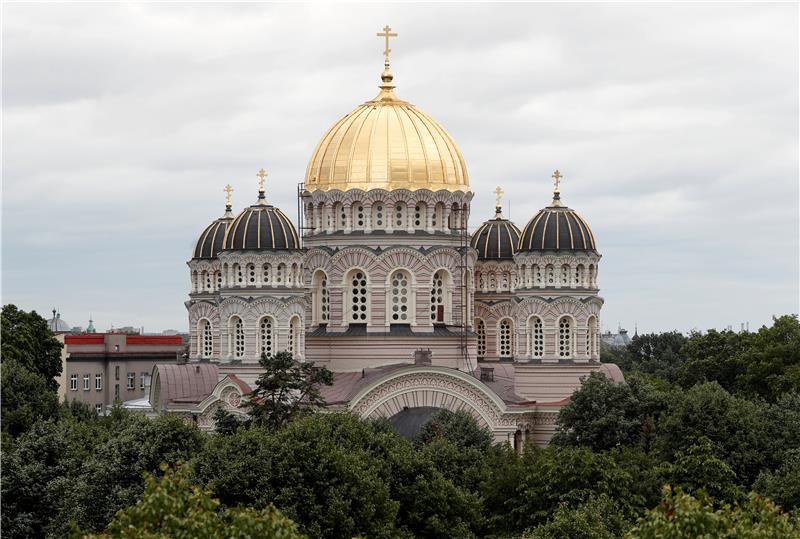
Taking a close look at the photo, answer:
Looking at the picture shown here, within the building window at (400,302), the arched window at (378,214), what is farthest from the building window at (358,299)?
the arched window at (378,214)

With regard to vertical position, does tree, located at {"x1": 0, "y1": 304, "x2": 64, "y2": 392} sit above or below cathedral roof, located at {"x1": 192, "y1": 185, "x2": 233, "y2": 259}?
below

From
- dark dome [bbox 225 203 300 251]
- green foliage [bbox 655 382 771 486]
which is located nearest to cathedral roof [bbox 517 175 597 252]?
dark dome [bbox 225 203 300 251]

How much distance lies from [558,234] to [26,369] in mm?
21621

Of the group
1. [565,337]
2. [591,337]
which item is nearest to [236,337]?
[565,337]

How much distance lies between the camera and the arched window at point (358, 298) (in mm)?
66812

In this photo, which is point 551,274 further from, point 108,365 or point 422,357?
point 108,365

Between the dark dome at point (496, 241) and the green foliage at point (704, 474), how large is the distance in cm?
2456

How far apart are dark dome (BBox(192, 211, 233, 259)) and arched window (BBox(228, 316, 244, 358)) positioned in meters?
11.1

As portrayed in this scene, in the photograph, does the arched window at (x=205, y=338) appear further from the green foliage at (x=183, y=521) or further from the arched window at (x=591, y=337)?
the green foliage at (x=183, y=521)

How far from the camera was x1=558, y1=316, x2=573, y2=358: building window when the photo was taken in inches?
2598

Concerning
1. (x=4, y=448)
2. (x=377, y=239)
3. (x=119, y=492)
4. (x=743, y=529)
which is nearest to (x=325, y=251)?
(x=377, y=239)

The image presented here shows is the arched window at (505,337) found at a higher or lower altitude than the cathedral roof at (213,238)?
lower

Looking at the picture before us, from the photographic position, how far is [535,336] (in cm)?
6650

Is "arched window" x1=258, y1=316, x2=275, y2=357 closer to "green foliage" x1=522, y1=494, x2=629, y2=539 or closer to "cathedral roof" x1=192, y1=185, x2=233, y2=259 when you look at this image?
"cathedral roof" x1=192, y1=185, x2=233, y2=259
